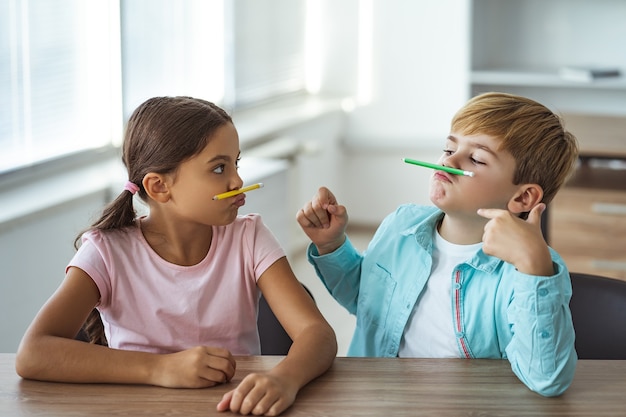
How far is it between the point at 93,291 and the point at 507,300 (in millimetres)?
678

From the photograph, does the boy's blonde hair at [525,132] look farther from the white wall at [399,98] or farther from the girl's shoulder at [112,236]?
the white wall at [399,98]

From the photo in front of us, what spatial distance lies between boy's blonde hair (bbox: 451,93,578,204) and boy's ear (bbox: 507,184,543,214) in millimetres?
14

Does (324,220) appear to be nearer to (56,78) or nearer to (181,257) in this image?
(181,257)

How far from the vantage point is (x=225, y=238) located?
164 cm

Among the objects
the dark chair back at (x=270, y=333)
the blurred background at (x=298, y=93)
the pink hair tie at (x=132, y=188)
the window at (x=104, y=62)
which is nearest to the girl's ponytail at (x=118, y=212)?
the pink hair tie at (x=132, y=188)

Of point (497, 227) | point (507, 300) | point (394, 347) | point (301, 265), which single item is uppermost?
point (497, 227)

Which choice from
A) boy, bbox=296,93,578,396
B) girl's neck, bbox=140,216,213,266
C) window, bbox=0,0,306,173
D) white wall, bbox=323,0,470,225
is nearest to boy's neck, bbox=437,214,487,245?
boy, bbox=296,93,578,396

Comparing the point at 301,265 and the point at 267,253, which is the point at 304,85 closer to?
the point at 301,265

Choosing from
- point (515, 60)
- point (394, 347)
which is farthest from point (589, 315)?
point (515, 60)

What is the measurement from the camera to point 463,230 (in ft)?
5.58

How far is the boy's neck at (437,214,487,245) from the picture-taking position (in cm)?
168

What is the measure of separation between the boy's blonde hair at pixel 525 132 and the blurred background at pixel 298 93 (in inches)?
28.3

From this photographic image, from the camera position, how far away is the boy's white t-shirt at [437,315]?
65.4 inches

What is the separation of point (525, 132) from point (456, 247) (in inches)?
9.4
